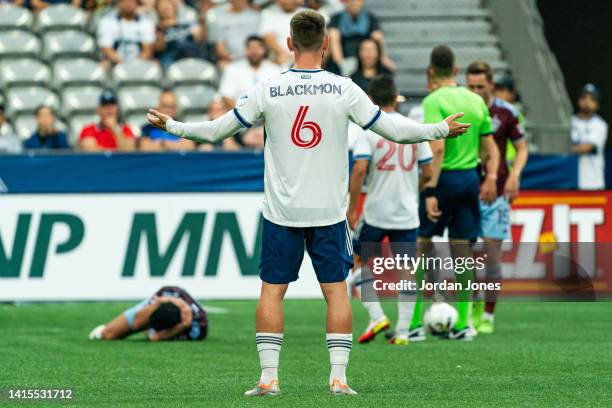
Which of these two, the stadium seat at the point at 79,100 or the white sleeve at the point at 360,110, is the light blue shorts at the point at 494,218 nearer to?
the white sleeve at the point at 360,110

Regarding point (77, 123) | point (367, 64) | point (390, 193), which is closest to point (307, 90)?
point (390, 193)

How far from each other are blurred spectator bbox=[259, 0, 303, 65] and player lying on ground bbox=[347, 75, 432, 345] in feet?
26.7

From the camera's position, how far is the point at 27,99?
19.6 metres

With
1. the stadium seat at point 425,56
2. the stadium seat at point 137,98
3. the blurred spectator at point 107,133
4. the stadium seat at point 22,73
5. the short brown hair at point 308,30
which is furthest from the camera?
the stadium seat at point 425,56

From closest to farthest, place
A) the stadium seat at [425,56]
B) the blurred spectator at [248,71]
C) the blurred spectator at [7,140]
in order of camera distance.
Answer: the blurred spectator at [7,140] < the blurred spectator at [248,71] < the stadium seat at [425,56]

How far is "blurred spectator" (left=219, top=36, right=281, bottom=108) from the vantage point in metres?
19.4

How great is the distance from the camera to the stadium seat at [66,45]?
20.4 m

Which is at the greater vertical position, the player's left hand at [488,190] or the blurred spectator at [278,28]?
the blurred spectator at [278,28]

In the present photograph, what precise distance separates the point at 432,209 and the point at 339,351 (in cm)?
422

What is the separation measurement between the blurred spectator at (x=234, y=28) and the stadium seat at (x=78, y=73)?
1.70 meters

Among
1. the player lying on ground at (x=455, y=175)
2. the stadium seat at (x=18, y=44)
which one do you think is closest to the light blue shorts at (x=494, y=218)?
the player lying on ground at (x=455, y=175)

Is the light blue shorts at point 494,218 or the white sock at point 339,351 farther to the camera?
the light blue shorts at point 494,218

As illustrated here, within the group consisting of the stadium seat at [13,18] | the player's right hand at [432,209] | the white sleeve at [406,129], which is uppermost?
the stadium seat at [13,18]
